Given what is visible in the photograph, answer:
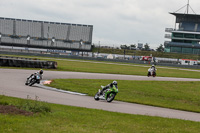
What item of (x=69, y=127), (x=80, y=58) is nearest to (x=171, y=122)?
(x=69, y=127)

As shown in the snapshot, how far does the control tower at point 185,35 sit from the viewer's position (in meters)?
104

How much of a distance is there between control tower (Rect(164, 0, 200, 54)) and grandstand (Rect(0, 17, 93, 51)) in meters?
26.0

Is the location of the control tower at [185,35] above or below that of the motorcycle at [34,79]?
above

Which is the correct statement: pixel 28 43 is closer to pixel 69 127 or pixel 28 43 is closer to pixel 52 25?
pixel 52 25

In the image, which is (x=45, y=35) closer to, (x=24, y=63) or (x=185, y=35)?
(x=185, y=35)

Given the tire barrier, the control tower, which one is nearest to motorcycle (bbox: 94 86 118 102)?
the tire barrier

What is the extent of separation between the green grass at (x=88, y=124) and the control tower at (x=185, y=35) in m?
95.2

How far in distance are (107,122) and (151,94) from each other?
11.0 m

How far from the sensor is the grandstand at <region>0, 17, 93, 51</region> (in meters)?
97.8

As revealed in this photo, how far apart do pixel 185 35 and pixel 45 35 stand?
4372 centimetres

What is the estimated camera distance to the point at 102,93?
16.5m

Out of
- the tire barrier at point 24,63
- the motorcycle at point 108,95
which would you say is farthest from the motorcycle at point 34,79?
the tire barrier at point 24,63

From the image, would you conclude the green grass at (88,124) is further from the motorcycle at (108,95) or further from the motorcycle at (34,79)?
the motorcycle at (34,79)

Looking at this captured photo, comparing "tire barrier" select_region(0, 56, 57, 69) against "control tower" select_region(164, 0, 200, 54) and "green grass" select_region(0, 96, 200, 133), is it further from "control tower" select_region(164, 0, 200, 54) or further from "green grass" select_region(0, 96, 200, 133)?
"control tower" select_region(164, 0, 200, 54)
